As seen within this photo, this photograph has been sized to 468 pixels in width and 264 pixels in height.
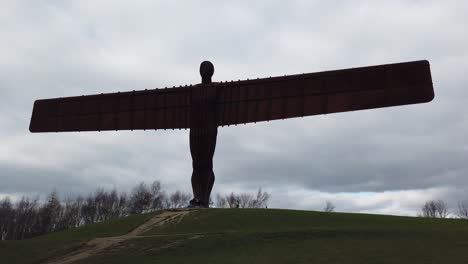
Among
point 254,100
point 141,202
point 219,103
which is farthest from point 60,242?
point 141,202

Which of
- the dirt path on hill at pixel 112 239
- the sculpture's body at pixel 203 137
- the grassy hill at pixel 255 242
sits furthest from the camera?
the sculpture's body at pixel 203 137

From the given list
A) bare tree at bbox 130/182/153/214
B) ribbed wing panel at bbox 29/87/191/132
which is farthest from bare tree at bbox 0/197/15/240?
ribbed wing panel at bbox 29/87/191/132

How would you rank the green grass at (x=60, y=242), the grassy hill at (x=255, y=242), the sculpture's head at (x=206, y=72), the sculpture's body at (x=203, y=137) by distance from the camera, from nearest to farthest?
the grassy hill at (x=255, y=242)
the green grass at (x=60, y=242)
the sculpture's body at (x=203, y=137)
the sculpture's head at (x=206, y=72)

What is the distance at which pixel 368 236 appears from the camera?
14.6 m

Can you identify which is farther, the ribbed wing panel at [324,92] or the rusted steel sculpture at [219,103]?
the rusted steel sculpture at [219,103]

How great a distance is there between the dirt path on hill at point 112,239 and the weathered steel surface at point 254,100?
413 centimetres

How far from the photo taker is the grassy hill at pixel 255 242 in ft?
38.3

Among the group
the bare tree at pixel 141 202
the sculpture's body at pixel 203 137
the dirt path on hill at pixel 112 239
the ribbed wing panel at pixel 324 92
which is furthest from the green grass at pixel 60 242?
the bare tree at pixel 141 202

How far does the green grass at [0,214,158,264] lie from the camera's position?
1575 cm

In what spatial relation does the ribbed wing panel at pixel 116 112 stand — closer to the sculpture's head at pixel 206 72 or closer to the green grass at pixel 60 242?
the sculpture's head at pixel 206 72

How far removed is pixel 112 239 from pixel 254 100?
7.45m

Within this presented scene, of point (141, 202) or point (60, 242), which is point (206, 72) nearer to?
point (60, 242)

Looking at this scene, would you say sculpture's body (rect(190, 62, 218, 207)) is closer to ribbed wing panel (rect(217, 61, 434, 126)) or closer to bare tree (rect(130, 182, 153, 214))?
ribbed wing panel (rect(217, 61, 434, 126))

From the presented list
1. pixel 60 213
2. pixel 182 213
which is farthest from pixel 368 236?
pixel 60 213
